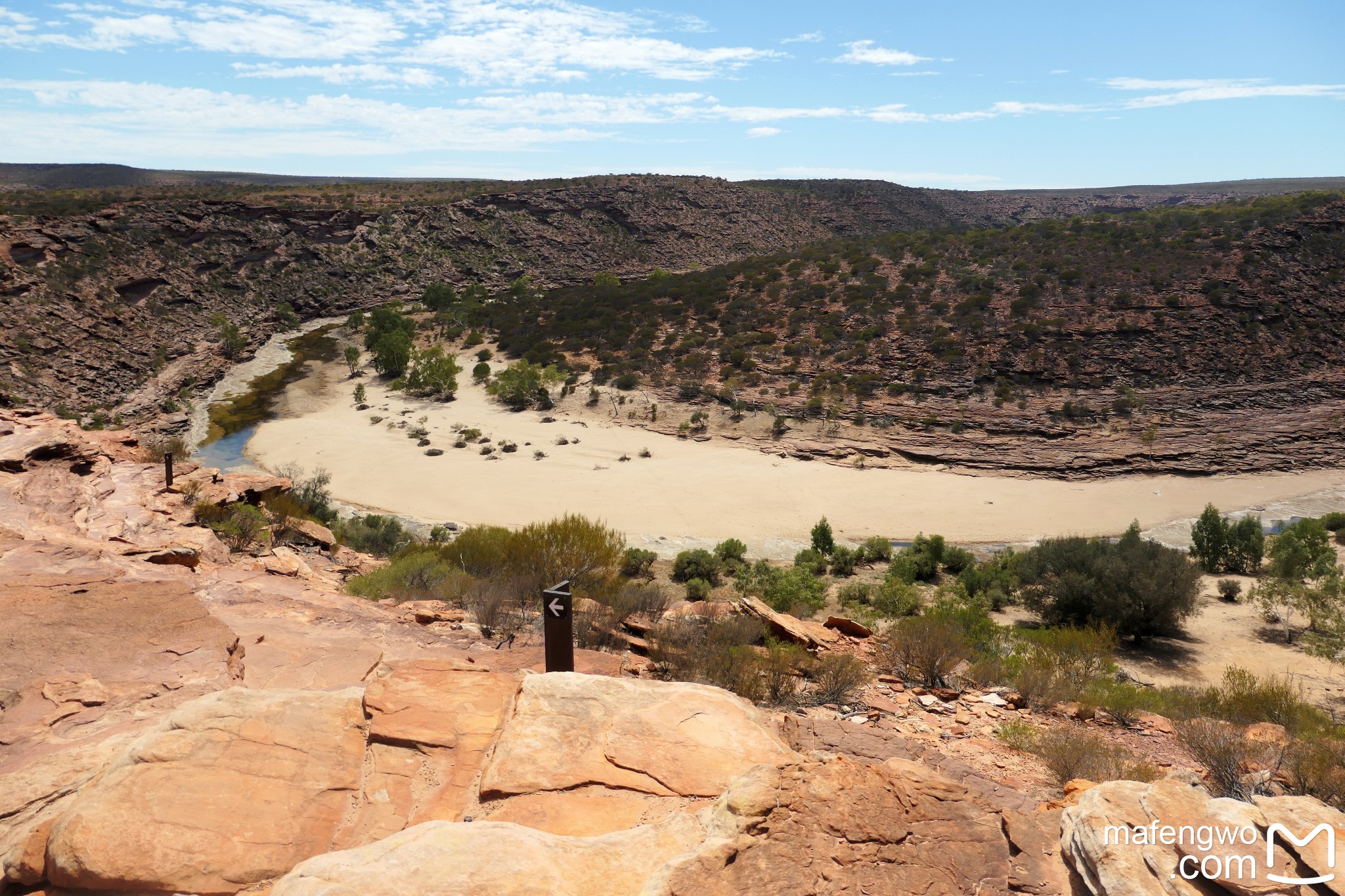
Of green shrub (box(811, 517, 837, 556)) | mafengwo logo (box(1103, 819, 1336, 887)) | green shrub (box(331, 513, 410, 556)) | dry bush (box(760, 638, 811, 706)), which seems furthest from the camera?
green shrub (box(811, 517, 837, 556))

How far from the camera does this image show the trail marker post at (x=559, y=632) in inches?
266

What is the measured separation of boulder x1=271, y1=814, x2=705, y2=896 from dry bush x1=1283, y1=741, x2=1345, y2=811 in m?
6.28

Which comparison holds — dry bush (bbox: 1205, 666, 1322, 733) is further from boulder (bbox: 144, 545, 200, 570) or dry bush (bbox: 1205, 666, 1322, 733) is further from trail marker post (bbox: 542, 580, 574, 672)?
boulder (bbox: 144, 545, 200, 570)

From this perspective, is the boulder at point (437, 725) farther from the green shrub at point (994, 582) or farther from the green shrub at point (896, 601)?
the green shrub at point (994, 582)

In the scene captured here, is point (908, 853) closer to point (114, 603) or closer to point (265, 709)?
point (265, 709)

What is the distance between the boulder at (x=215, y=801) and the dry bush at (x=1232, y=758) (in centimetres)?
731

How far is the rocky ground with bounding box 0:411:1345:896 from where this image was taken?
3.91 meters

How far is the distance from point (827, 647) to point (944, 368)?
31945 mm

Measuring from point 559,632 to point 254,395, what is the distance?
46.3 metres

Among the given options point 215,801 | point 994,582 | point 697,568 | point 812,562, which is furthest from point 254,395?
point 215,801

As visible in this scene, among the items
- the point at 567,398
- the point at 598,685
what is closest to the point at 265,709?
the point at 598,685

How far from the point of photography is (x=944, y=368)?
4075 centimetres

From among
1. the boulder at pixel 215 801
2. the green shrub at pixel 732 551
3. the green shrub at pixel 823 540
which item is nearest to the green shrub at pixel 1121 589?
the green shrub at pixel 823 540

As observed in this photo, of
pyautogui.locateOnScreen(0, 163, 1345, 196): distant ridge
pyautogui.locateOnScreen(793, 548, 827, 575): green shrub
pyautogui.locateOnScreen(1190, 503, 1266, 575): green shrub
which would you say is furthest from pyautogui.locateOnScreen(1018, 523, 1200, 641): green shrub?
pyautogui.locateOnScreen(0, 163, 1345, 196): distant ridge
